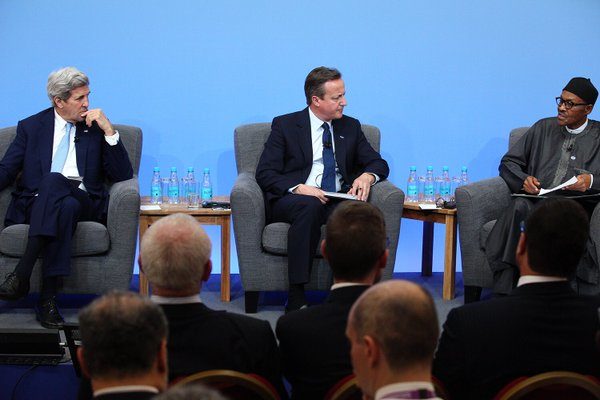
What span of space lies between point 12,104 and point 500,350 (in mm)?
4231

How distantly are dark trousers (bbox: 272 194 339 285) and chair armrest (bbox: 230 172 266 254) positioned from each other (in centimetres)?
16

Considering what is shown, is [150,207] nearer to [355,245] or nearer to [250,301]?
[250,301]

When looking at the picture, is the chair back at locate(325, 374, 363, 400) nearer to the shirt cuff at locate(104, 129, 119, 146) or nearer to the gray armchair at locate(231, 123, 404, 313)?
the gray armchair at locate(231, 123, 404, 313)

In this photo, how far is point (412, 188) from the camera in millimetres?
5844

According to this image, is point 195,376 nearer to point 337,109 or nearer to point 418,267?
point 337,109

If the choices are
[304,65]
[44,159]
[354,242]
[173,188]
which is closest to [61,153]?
[44,159]

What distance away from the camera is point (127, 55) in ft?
19.3

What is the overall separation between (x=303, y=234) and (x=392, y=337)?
3030mm

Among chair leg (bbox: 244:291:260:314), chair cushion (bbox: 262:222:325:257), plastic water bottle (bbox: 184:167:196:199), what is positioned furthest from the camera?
plastic water bottle (bbox: 184:167:196:199)

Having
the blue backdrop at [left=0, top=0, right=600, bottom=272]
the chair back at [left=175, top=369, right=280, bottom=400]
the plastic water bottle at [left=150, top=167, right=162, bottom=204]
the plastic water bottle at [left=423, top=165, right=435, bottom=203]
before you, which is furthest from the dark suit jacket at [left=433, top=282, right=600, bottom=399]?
the blue backdrop at [left=0, top=0, right=600, bottom=272]

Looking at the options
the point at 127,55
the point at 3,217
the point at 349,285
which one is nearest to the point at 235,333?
the point at 349,285

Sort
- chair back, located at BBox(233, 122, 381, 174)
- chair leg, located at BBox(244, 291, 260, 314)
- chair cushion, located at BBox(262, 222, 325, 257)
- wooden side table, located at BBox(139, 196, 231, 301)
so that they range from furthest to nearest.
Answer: chair back, located at BBox(233, 122, 381, 174)
wooden side table, located at BBox(139, 196, 231, 301)
chair leg, located at BBox(244, 291, 260, 314)
chair cushion, located at BBox(262, 222, 325, 257)

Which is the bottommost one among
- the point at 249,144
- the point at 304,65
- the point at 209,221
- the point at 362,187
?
the point at 209,221

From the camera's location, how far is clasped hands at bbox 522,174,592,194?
5023 mm
